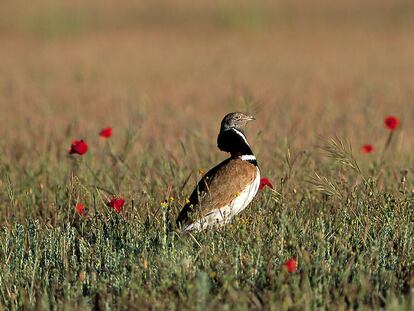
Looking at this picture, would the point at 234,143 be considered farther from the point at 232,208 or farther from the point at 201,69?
the point at 201,69

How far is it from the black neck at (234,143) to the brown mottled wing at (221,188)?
0.45ft

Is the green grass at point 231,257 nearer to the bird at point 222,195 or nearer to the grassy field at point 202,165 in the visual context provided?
the grassy field at point 202,165

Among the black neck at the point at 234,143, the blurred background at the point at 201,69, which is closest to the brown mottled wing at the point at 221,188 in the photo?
the black neck at the point at 234,143

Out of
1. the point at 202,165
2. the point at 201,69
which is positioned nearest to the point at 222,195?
the point at 202,165

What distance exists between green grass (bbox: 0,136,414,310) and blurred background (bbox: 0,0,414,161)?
4.13 feet

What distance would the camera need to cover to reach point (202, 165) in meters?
7.62

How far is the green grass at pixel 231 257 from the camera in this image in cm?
399

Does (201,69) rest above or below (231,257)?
below

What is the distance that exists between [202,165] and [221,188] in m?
2.33

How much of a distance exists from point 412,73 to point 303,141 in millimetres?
6581

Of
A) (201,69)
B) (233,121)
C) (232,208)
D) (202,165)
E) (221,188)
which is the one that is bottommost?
(201,69)

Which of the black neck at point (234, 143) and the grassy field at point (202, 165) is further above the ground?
the black neck at point (234, 143)

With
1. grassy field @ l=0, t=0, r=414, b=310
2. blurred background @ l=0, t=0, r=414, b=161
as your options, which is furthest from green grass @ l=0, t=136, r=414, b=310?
blurred background @ l=0, t=0, r=414, b=161

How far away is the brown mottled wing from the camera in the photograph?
17.2 ft
